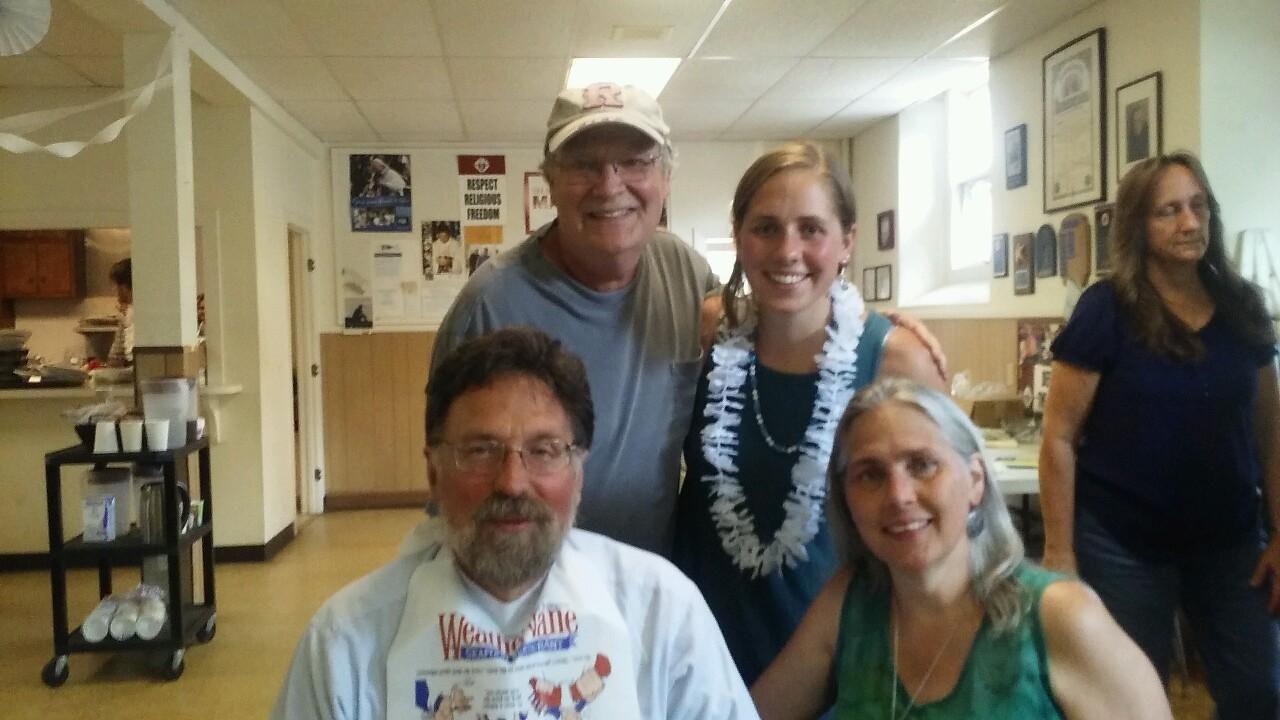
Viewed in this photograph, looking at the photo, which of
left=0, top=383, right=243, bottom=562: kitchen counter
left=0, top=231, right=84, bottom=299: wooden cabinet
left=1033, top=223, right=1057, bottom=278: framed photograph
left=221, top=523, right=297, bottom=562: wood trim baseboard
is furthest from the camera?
left=0, top=231, right=84, bottom=299: wooden cabinet

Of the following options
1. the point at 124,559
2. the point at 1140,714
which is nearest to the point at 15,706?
the point at 124,559

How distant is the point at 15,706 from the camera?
339 centimetres

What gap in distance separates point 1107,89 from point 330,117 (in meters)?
4.34

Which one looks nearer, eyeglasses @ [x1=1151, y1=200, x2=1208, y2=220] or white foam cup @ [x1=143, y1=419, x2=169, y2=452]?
eyeglasses @ [x1=1151, y1=200, x2=1208, y2=220]

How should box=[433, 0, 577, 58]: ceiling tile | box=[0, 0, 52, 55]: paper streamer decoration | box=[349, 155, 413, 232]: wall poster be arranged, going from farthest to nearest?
1. box=[349, 155, 413, 232]: wall poster
2. box=[433, 0, 577, 58]: ceiling tile
3. box=[0, 0, 52, 55]: paper streamer decoration

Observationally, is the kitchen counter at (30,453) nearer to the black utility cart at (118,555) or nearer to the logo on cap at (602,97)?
the black utility cart at (118,555)

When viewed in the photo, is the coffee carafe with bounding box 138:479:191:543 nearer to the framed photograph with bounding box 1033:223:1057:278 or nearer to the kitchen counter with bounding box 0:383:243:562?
the kitchen counter with bounding box 0:383:243:562

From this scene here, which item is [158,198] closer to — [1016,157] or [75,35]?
[75,35]

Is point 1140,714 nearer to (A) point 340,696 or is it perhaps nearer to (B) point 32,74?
(A) point 340,696

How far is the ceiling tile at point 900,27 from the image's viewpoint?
13.3 ft

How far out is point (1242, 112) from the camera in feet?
11.1

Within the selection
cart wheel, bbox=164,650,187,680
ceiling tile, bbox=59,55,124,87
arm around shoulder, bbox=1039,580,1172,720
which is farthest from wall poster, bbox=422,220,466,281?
arm around shoulder, bbox=1039,580,1172,720

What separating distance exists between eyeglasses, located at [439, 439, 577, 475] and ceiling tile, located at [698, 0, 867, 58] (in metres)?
3.23

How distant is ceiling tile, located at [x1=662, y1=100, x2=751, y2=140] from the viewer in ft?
19.0
